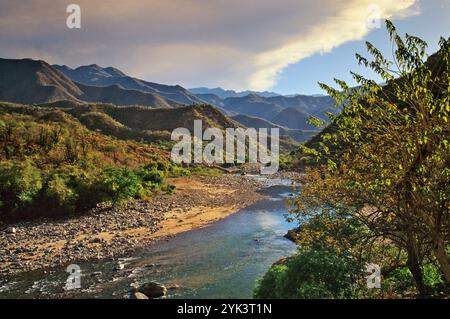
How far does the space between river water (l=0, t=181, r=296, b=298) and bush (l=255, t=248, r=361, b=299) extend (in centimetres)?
527

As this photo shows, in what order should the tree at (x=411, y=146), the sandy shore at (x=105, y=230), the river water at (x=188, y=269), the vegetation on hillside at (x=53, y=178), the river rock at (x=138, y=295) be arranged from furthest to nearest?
the vegetation on hillside at (x=53, y=178) → the sandy shore at (x=105, y=230) → the river water at (x=188, y=269) → the river rock at (x=138, y=295) → the tree at (x=411, y=146)

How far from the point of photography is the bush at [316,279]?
9867 millimetres

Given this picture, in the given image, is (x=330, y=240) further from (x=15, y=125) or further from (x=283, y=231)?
(x=15, y=125)

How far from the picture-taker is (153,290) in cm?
1534

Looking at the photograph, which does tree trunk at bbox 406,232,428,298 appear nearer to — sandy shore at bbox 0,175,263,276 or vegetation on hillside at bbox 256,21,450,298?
vegetation on hillside at bbox 256,21,450,298

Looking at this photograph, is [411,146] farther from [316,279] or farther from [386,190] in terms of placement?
[316,279]

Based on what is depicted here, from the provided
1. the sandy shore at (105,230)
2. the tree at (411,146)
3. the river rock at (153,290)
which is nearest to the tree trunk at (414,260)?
the tree at (411,146)

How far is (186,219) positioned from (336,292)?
2147 centimetres

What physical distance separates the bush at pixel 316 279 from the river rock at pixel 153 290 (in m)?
5.84

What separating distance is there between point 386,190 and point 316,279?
3196 millimetres

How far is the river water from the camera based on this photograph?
51.6 feet

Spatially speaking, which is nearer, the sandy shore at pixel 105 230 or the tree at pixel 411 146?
the tree at pixel 411 146

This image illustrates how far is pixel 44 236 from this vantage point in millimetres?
22859

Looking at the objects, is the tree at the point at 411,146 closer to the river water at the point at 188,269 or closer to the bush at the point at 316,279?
the bush at the point at 316,279
